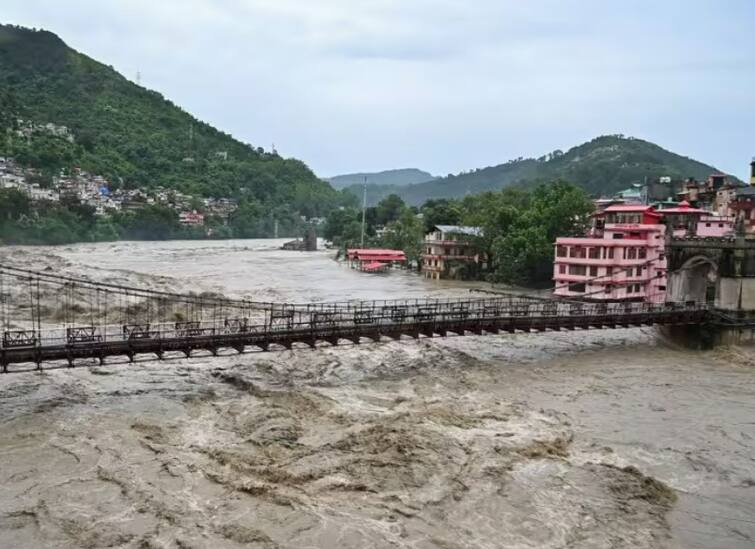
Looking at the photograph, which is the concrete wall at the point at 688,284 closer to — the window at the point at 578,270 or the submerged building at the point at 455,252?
the window at the point at 578,270

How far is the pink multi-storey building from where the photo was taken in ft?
153

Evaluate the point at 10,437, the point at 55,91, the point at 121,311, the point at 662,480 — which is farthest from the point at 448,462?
the point at 55,91

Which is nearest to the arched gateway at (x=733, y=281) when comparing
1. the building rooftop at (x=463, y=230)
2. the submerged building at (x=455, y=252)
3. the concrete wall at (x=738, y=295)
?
the concrete wall at (x=738, y=295)

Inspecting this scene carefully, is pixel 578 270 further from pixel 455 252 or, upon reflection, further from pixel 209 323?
pixel 209 323

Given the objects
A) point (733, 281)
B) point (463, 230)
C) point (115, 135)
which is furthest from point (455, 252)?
point (115, 135)

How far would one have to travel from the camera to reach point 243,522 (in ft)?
48.1

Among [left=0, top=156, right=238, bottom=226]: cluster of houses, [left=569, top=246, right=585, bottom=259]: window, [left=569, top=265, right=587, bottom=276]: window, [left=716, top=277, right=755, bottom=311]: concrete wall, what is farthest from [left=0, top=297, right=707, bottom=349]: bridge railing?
[left=0, top=156, right=238, bottom=226]: cluster of houses

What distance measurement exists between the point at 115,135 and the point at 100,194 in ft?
111

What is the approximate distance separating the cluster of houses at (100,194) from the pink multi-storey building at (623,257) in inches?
2942

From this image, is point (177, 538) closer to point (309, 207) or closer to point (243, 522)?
point (243, 522)

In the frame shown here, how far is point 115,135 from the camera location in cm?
13762

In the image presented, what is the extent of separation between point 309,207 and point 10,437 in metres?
155

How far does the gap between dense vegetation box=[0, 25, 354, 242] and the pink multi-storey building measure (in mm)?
88790

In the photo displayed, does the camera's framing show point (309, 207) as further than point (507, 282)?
Yes
